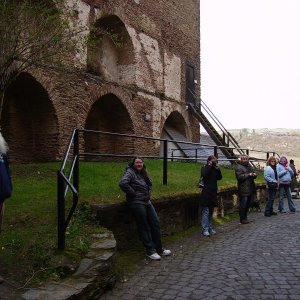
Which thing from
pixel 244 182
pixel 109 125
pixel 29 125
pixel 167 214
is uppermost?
pixel 109 125

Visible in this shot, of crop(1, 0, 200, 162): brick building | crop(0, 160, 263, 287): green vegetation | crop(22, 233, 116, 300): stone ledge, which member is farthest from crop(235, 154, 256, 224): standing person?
crop(1, 0, 200, 162): brick building

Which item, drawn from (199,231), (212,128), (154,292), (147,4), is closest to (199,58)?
(212,128)

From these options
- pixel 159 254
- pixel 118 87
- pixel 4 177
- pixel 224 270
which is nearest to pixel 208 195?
pixel 159 254

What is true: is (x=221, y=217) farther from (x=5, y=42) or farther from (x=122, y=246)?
(x=5, y=42)

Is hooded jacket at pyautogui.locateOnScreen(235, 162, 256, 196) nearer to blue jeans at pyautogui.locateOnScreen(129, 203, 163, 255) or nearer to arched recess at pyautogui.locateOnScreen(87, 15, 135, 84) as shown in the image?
blue jeans at pyautogui.locateOnScreen(129, 203, 163, 255)

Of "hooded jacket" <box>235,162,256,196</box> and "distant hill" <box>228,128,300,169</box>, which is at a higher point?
"distant hill" <box>228,128,300,169</box>

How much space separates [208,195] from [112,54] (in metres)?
12.2

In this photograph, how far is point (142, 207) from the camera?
6215 mm

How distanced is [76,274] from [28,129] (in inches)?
441

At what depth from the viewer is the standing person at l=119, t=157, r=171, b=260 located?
20.1 feet

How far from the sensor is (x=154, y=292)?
468 centimetres

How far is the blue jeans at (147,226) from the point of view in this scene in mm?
6129

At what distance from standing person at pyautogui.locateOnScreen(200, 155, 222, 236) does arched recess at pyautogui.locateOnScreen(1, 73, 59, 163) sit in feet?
25.2

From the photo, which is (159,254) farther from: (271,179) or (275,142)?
(275,142)
